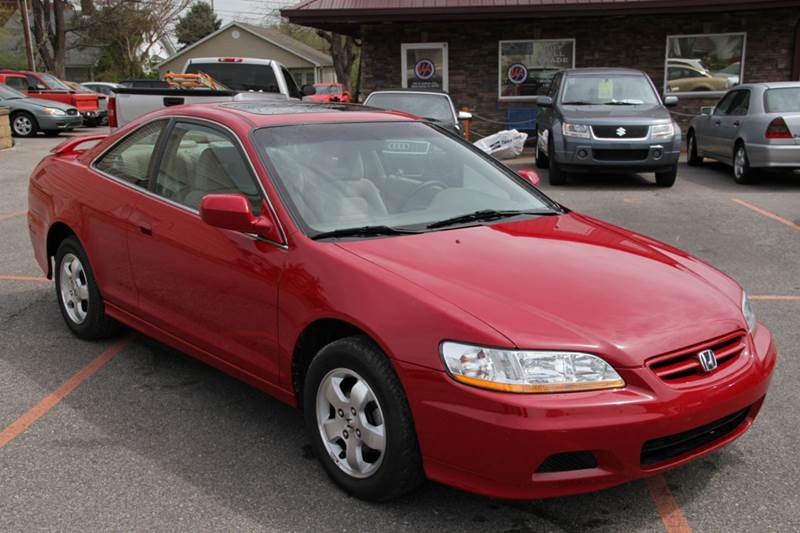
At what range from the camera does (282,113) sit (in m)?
4.35

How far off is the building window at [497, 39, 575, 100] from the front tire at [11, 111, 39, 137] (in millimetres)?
12726

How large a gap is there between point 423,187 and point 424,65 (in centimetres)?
1621

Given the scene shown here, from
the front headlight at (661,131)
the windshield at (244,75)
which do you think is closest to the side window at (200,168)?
the front headlight at (661,131)

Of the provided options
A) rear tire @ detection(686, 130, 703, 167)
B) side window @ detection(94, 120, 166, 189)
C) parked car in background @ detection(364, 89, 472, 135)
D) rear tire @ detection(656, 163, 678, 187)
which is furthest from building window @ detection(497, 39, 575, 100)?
side window @ detection(94, 120, 166, 189)

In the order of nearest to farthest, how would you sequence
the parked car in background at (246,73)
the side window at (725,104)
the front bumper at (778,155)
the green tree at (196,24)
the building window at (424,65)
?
the front bumper at (778,155), the side window at (725,104), the parked car in background at (246,73), the building window at (424,65), the green tree at (196,24)

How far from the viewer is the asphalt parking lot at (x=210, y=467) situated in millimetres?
3158

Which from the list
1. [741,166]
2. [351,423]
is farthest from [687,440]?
[741,166]

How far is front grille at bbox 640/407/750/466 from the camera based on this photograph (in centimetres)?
293

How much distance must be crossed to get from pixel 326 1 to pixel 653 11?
7154 millimetres

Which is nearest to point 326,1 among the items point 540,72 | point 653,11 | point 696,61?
point 540,72

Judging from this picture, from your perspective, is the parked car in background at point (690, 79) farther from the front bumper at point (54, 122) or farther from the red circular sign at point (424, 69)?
the front bumper at point (54, 122)

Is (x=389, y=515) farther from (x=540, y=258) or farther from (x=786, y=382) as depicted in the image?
(x=786, y=382)

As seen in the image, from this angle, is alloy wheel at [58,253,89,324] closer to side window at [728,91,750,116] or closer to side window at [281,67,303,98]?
side window at [281,67,303,98]

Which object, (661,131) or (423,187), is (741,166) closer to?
(661,131)
